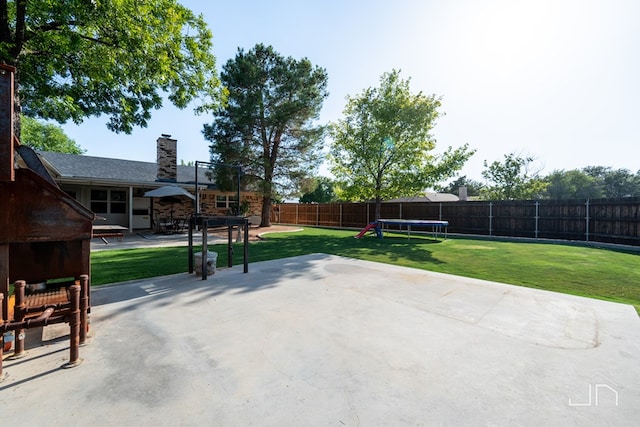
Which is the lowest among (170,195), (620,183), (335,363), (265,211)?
(335,363)

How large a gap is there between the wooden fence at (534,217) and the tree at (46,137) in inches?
1439

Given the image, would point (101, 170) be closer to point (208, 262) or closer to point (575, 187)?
point (208, 262)

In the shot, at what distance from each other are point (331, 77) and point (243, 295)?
1607 centimetres

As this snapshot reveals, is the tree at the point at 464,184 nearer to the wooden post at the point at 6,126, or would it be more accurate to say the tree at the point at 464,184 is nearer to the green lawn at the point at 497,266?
the green lawn at the point at 497,266

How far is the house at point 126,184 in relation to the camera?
42.7 feet

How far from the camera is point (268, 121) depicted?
48.9ft

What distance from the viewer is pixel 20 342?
2471mm

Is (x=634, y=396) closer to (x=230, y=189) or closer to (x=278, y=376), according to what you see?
(x=278, y=376)

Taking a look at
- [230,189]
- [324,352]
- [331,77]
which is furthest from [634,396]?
[331,77]

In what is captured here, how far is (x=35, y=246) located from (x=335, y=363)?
3376 millimetres

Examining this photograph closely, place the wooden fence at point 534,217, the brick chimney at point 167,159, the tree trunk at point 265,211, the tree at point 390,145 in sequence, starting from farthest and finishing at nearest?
1. the tree trunk at point 265,211
2. the brick chimney at point 167,159
3. the tree at point 390,145
4. the wooden fence at point 534,217

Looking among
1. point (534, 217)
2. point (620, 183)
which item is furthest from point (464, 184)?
point (534, 217)

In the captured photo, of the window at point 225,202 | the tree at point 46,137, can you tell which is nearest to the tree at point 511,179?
the window at point 225,202

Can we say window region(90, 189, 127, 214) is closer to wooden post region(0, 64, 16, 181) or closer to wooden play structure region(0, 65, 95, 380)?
wooden play structure region(0, 65, 95, 380)
